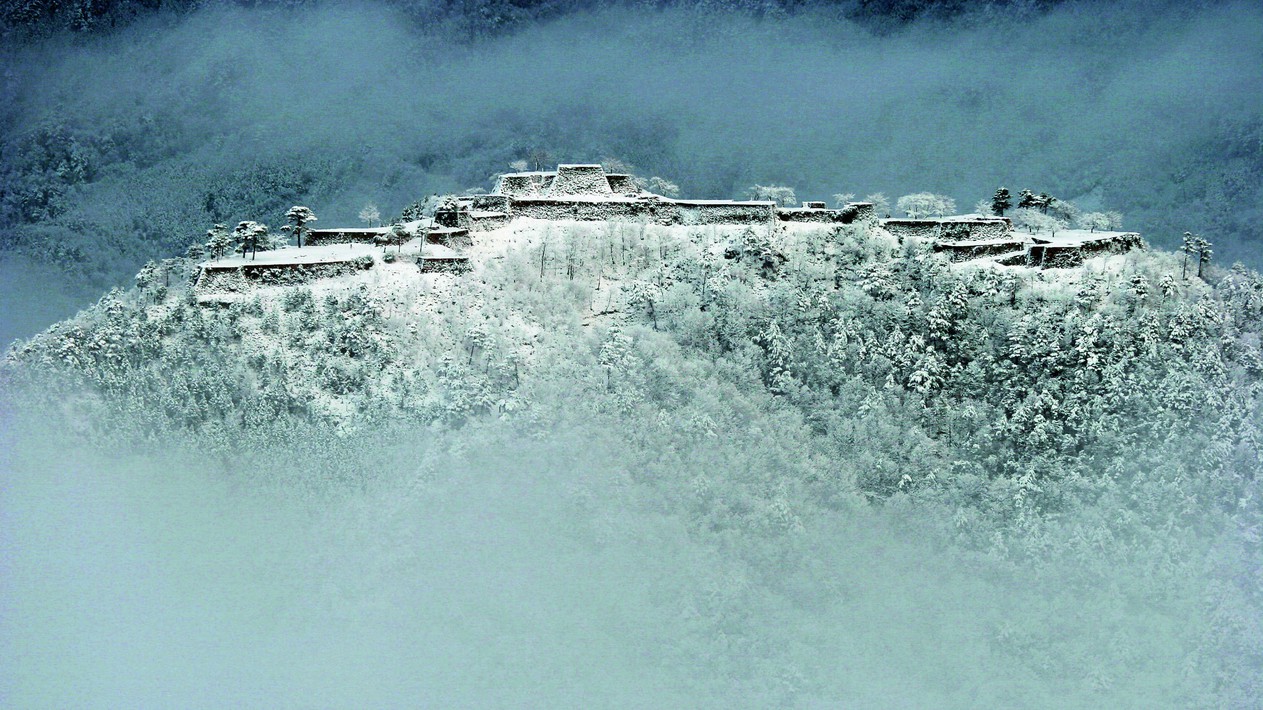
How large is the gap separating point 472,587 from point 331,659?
8454mm

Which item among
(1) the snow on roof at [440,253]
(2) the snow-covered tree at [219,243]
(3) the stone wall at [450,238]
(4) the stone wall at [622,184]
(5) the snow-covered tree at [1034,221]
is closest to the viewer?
(1) the snow on roof at [440,253]

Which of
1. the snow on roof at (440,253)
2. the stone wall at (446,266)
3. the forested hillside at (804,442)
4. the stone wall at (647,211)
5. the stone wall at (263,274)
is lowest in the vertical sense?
the forested hillside at (804,442)

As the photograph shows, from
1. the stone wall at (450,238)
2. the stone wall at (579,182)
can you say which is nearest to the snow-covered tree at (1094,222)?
the stone wall at (579,182)

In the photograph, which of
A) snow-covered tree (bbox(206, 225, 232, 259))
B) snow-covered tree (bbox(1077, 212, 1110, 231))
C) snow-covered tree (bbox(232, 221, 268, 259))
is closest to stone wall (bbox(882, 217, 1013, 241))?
snow-covered tree (bbox(1077, 212, 1110, 231))

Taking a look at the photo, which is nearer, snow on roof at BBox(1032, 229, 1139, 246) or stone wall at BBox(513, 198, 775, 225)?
snow on roof at BBox(1032, 229, 1139, 246)

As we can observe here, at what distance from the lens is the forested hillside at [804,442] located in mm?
77625

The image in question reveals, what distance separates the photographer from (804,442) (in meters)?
81.8

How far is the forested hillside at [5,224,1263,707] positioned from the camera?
7762cm

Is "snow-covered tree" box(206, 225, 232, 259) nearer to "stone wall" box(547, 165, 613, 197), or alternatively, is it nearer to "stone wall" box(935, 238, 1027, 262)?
"stone wall" box(547, 165, 613, 197)

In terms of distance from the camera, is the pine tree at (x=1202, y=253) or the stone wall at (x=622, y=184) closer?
the pine tree at (x=1202, y=253)

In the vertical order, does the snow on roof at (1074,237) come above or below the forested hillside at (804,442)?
above

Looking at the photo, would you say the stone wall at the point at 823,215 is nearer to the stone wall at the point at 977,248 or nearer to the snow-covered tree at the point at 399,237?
the stone wall at the point at 977,248

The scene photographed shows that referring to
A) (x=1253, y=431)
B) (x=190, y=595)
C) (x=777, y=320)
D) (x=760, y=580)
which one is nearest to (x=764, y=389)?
(x=777, y=320)

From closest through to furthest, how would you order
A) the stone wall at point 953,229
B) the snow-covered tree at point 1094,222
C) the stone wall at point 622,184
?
1. the stone wall at point 953,229
2. the stone wall at point 622,184
3. the snow-covered tree at point 1094,222
